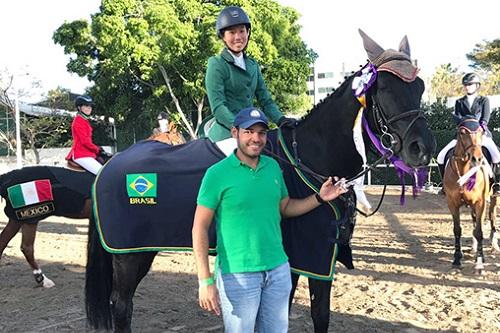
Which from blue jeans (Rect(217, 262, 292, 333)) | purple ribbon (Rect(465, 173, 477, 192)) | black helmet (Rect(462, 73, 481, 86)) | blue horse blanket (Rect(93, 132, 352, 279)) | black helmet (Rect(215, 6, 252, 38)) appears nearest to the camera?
blue jeans (Rect(217, 262, 292, 333))

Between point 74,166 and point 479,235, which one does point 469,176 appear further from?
point 74,166

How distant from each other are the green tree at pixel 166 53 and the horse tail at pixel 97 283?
14.5 m

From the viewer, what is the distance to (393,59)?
9.87 feet

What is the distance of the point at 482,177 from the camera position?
7078 mm

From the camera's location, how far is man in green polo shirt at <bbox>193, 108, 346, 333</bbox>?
250cm

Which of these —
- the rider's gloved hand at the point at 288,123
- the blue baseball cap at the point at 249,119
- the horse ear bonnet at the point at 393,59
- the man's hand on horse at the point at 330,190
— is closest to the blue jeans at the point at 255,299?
the man's hand on horse at the point at 330,190

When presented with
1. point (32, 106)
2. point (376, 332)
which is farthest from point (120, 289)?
point (32, 106)

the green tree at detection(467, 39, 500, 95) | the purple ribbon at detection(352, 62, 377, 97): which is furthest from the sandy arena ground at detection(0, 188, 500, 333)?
the green tree at detection(467, 39, 500, 95)

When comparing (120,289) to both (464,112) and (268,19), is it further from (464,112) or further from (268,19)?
(268,19)

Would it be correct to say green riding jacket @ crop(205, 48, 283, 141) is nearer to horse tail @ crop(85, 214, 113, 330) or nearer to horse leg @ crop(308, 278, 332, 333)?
horse leg @ crop(308, 278, 332, 333)

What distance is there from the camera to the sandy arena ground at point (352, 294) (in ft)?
15.3

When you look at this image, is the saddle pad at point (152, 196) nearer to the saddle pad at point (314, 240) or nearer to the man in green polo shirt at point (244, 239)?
the saddle pad at point (314, 240)

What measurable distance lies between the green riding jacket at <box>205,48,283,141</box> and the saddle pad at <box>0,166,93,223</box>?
311 cm

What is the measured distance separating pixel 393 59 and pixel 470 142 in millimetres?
4448
